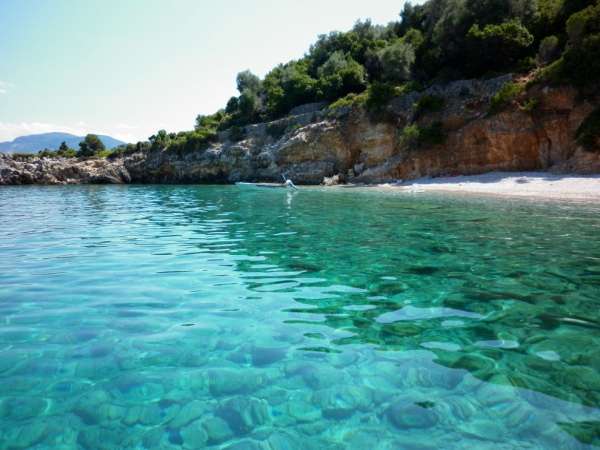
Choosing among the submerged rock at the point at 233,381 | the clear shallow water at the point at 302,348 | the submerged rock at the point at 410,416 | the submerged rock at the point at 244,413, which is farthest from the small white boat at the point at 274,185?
the submerged rock at the point at 410,416

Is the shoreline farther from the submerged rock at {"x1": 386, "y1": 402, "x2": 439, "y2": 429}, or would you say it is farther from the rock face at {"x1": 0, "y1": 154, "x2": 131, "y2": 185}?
the rock face at {"x1": 0, "y1": 154, "x2": 131, "y2": 185}

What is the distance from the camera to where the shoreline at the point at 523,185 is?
957 inches

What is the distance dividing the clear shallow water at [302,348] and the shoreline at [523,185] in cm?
1736

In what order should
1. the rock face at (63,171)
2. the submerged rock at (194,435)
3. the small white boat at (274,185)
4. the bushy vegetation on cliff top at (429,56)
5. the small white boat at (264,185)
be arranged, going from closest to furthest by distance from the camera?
1. the submerged rock at (194,435)
2. the bushy vegetation on cliff top at (429,56)
3. the small white boat at (274,185)
4. the small white boat at (264,185)
5. the rock face at (63,171)

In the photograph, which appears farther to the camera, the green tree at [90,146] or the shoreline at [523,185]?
the green tree at [90,146]

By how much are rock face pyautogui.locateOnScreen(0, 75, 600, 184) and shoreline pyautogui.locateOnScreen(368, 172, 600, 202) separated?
1945 mm

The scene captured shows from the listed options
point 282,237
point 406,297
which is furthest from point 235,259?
point 406,297

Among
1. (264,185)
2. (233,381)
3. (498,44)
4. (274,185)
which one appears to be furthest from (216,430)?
(498,44)

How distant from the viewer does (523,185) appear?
93.5ft

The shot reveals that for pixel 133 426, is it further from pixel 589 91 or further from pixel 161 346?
pixel 589 91

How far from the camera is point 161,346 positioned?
4.85m

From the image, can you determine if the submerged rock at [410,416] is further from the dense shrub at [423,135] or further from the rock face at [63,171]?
the rock face at [63,171]

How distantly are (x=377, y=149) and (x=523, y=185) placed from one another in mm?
19006

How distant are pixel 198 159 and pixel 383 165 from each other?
105 feet
